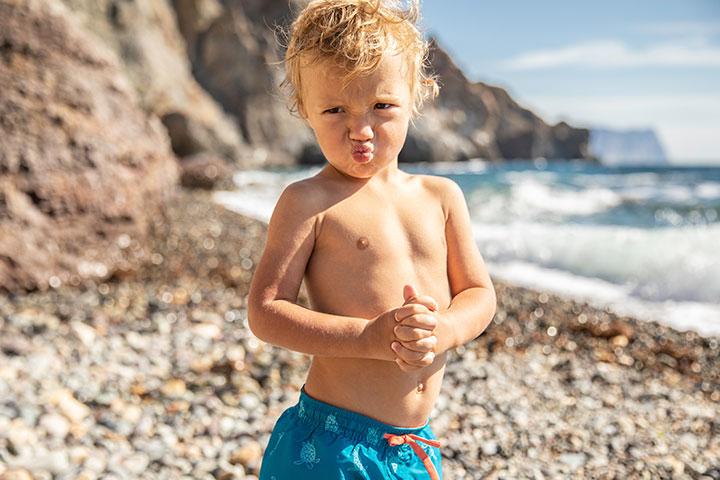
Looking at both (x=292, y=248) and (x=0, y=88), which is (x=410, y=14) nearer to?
(x=292, y=248)

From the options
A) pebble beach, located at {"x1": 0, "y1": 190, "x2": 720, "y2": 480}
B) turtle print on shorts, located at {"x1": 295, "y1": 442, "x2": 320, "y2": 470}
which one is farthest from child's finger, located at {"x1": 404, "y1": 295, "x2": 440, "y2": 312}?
pebble beach, located at {"x1": 0, "y1": 190, "x2": 720, "y2": 480}

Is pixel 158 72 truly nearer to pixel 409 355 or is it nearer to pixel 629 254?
pixel 629 254

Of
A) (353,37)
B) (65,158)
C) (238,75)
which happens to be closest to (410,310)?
(353,37)

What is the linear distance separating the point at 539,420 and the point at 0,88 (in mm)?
4783

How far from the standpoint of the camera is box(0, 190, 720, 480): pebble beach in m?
3.19

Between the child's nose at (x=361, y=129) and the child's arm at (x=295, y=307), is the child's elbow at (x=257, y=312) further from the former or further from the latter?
the child's nose at (x=361, y=129)

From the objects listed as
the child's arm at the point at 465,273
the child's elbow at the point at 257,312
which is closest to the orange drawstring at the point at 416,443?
the child's arm at the point at 465,273

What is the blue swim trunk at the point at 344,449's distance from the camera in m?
1.72

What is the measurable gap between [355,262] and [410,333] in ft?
0.98

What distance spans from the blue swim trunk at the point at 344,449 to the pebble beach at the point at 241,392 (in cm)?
132

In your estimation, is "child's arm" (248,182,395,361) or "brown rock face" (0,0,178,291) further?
"brown rock face" (0,0,178,291)

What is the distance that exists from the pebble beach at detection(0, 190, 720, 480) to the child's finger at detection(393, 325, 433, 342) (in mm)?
1737

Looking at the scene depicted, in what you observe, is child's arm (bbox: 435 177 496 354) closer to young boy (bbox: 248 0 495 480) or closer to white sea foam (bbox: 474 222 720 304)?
young boy (bbox: 248 0 495 480)

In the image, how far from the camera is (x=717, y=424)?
409 centimetres
